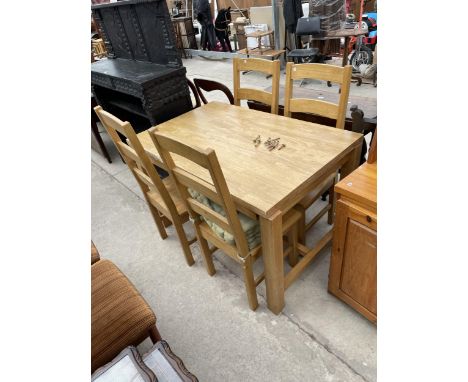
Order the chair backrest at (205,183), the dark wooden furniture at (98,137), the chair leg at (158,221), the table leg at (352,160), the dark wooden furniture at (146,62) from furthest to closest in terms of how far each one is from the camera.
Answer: the dark wooden furniture at (98,137) → the dark wooden furniture at (146,62) → the chair leg at (158,221) → the table leg at (352,160) → the chair backrest at (205,183)

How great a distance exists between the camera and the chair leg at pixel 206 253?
1.53m

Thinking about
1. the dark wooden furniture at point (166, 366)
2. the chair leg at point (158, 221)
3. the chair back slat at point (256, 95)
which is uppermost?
the chair back slat at point (256, 95)

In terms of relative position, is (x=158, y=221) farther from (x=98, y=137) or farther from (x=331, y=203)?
(x=98, y=137)

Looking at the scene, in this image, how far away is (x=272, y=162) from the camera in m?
1.31

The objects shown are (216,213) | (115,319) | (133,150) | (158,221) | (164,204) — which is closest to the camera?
(115,319)

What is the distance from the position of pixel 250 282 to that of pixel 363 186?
0.73m

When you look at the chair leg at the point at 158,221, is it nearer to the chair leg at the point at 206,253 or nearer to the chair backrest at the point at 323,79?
the chair leg at the point at 206,253

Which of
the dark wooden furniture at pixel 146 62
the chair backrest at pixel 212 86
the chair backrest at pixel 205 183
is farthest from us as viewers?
the chair backrest at pixel 212 86

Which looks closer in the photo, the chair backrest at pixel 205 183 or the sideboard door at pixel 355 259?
the chair backrest at pixel 205 183

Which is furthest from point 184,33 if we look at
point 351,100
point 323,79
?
point 323,79

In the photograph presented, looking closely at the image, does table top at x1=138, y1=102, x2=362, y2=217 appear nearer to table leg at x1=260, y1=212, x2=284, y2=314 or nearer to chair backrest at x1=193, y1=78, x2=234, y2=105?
table leg at x1=260, y1=212, x2=284, y2=314

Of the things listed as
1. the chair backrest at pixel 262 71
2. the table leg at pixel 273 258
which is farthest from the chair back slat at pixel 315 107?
the table leg at pixel 273 258
